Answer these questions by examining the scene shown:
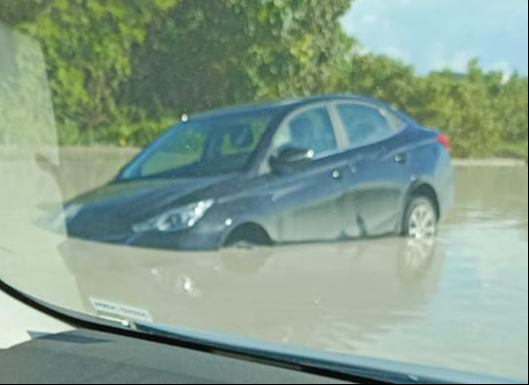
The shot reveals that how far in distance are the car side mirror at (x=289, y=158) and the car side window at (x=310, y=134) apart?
0.7 inches

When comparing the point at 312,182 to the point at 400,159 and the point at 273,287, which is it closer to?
the point at 400,159

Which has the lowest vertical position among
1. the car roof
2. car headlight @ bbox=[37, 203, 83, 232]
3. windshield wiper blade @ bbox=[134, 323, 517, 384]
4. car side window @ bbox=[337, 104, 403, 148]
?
windshield wiper blade @ bbox=[134, 323, 517, 384]

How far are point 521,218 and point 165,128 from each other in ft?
5.25

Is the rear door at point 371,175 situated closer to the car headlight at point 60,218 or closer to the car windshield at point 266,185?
the car windshield at point 266,185

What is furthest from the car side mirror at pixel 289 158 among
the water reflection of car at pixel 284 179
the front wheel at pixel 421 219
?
the front wheel at pixel 421 219

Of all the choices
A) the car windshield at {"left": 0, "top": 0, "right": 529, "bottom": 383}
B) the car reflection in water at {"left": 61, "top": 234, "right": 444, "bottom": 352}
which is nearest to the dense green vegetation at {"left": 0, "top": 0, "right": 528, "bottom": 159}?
the car windshield at {"left": 0, "top": 0, "right": 529, "bottom": 383}

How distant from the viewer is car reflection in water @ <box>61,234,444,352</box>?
10.9ft

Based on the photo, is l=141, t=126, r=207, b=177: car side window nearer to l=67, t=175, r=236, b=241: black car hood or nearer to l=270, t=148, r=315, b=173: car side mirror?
l=67, t=175, r=236, b=241: black car hood

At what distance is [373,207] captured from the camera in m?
3.38

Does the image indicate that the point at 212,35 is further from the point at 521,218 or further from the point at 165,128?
the point at 521,218

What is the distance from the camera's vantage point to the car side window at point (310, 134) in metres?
3.40

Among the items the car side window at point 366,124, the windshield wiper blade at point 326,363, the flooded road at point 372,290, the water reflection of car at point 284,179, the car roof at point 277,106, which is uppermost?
the car roof at point 277,106

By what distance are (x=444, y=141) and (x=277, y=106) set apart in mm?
727

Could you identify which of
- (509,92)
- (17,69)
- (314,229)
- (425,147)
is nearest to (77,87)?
(17,69)
